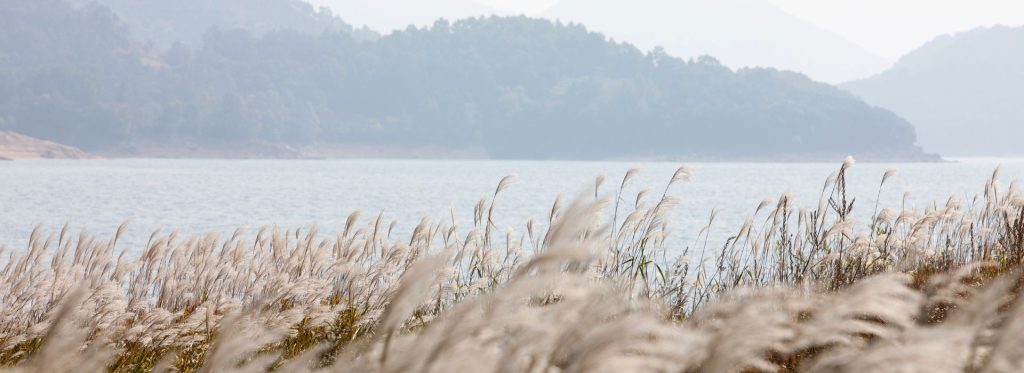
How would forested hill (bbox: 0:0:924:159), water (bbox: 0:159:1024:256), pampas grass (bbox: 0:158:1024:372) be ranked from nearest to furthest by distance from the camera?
pampas grass (bbox: 0:158:1024:372)
water (bbox: 0:159:1024:256)
forested hill (bbox: 0:0:924:159)

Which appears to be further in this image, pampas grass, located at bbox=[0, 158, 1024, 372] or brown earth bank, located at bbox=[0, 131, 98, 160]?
brown earth bank, located at bbox=[0, 131, 98, 160]

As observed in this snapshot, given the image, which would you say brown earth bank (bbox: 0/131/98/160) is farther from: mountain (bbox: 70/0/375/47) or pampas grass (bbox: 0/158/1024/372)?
pampas grass (bbox: 0/158/1024/372)

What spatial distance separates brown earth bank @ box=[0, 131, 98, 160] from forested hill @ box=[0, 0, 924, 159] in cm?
1182

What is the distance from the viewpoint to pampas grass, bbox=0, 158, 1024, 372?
1.98m

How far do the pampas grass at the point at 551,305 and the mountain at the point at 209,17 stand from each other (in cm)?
16983

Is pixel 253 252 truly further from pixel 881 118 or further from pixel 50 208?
pixel 881 118

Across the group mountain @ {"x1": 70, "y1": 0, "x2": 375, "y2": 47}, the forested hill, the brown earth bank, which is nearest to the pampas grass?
the brown earth bank

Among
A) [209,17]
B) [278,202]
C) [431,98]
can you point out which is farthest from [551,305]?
[209,17]

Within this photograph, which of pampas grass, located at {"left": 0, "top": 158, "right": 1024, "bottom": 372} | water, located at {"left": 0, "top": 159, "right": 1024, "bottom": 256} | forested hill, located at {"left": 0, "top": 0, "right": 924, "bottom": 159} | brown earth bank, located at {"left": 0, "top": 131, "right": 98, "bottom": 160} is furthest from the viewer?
forested hill, located at {"left": 0, "top": 0, "right": 924, "bottom": 159}

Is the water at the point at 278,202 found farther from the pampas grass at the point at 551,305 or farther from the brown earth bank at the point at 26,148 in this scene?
the brown earth bank at the point at 26,148

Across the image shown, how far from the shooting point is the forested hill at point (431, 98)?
419 ft

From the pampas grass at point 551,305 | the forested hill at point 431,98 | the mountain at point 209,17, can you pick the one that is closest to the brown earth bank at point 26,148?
the forested hill at point 431,98

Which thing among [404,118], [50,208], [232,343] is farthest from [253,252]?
[404,118]

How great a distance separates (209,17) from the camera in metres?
185
